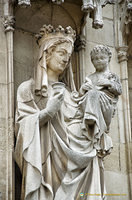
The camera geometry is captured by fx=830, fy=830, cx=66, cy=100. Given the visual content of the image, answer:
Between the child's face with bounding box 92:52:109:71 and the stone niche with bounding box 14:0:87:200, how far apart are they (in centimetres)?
76

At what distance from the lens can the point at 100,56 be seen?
410 inches

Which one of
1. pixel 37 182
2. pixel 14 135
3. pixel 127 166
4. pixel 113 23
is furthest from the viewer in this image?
pixel 113 23

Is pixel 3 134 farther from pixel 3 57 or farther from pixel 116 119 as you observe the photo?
pixel 116 119

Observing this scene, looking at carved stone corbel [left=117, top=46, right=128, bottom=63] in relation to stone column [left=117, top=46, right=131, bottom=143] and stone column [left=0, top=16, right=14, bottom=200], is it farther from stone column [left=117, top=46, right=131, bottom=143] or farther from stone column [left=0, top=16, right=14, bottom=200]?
stone column [left=0, top=16, right=14, bottom=200]

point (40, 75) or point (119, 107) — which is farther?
point (119, 107)

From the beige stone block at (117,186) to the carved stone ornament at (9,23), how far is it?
226 centimetres

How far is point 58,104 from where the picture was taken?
392 inches

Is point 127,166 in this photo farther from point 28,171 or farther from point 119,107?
point 28,171

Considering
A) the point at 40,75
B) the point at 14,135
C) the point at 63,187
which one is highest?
the point at 40,75


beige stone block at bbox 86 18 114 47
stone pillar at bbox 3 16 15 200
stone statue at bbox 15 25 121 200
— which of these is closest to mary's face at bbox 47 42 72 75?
stone statue at bbox 15 25 121 200

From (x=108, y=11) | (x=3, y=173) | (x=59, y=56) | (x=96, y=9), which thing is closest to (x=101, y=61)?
(x=59, y=56)

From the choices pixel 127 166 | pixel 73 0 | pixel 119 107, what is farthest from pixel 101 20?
pixel 127 166

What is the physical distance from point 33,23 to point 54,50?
0.88 m

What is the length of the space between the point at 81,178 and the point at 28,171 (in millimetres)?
653
